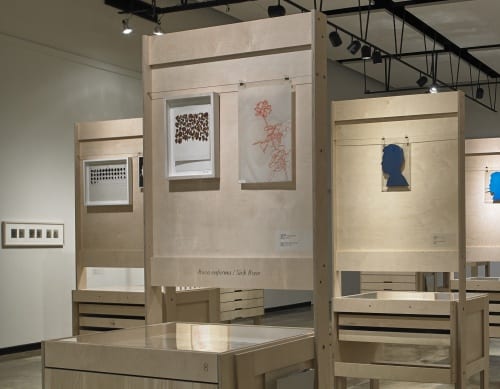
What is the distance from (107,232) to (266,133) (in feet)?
12.3

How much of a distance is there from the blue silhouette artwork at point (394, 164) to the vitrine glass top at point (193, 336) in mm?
2627

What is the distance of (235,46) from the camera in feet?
11.2

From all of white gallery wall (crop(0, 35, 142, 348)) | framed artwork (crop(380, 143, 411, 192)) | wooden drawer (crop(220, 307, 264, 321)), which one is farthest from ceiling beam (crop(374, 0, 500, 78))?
framed artwork (crop(380, 143, 411, 192))

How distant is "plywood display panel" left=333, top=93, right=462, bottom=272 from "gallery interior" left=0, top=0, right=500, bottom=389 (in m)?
0.01

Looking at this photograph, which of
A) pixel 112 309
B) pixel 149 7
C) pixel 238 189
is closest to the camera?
pixel 238 189

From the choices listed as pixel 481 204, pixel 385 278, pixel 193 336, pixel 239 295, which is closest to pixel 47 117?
pixel 239 295

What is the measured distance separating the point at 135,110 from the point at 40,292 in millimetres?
2905

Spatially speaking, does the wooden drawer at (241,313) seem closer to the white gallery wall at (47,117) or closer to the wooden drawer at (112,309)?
the white gallery wall at (47,117)

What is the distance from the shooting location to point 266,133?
10.8 feet

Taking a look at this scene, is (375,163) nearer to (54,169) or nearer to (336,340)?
(336,340)

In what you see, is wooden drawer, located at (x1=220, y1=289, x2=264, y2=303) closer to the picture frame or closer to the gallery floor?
the gallery floor

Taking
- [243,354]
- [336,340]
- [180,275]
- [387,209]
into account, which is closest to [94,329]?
[336,340]

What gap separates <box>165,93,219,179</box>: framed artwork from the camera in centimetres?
342

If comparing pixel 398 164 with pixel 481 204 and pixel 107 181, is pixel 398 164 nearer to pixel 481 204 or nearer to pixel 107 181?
pixel 107 181
